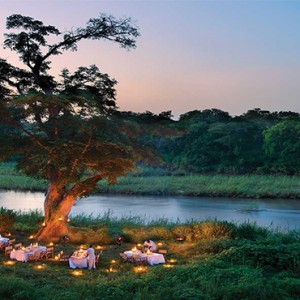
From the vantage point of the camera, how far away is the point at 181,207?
3294 centimetres

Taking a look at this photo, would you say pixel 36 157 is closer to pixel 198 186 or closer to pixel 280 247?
pixel 280 247

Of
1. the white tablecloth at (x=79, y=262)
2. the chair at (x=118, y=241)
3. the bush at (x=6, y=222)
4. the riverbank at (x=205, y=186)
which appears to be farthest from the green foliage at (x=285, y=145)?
the white tablecloth at (x=79, y=262)

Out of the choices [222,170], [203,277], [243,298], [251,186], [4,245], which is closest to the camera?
[243,298]

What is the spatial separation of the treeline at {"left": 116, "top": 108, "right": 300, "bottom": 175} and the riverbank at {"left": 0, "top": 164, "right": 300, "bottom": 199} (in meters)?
2.52

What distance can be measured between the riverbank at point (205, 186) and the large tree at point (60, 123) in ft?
80.5

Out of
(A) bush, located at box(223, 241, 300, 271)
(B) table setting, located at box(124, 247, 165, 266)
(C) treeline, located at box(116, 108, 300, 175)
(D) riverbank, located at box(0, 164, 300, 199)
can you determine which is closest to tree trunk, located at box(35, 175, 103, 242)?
(B) table setting, located at box(124, 247, 165, 266)

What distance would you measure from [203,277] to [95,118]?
6.78m

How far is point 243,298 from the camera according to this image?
6.97 meters

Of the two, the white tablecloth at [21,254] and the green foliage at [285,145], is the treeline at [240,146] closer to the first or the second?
the green foliage at [285,145]

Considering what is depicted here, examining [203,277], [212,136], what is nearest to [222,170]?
[212,136]

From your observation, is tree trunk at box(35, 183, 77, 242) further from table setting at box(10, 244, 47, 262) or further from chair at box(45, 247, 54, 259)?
table setting at box(10, 244, 47, 262)

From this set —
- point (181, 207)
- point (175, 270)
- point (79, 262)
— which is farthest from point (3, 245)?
point (181, 207)

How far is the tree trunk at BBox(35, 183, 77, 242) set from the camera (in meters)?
14.6

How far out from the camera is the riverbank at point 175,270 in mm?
7066
